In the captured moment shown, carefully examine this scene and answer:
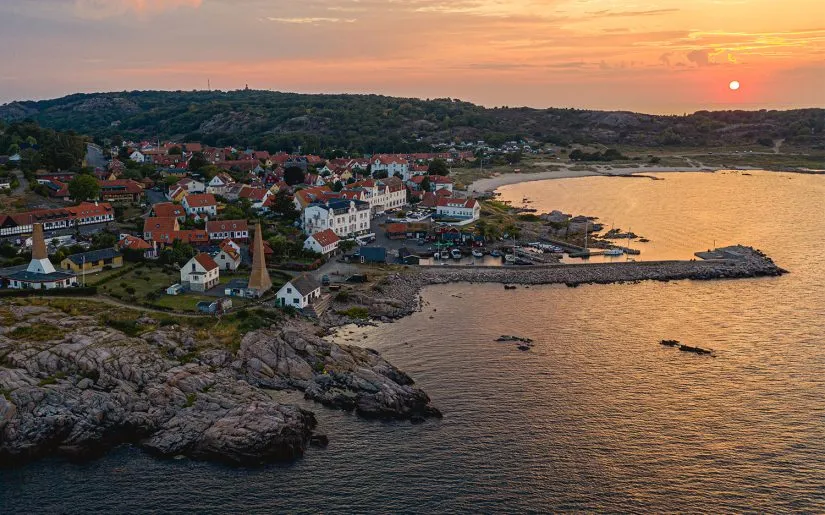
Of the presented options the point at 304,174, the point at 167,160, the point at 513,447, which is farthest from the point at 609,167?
the point at 513,447

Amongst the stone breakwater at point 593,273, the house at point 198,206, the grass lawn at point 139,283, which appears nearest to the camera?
the grass lawn at point 139,283

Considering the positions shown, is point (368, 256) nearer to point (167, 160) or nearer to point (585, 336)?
point (585, 336)

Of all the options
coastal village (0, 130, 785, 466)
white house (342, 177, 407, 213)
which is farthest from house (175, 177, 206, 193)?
white house (342, 177, 407, 213)

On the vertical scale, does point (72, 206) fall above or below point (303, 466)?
above

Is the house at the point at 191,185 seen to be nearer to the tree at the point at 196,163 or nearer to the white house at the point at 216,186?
the white house at the point at 216,186

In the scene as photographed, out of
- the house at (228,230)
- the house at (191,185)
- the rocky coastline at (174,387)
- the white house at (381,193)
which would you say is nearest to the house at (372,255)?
the house at (228,230)

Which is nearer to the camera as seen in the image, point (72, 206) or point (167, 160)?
point (72, 206)
